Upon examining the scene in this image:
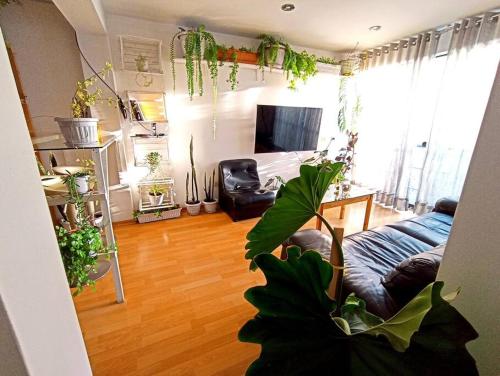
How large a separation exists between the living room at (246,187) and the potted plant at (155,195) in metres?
0.02

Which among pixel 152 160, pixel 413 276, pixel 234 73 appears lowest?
pixel 413 276

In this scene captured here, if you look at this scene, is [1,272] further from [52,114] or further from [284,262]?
[52,114]

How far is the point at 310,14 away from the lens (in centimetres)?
245

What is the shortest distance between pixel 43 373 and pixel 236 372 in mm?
1078

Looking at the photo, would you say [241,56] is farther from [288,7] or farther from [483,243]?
[483,243]

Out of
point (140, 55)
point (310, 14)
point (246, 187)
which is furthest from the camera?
point (246, 187)

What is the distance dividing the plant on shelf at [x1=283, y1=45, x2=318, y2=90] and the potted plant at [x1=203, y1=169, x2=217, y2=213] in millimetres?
1891

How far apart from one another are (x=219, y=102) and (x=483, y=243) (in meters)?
3.24

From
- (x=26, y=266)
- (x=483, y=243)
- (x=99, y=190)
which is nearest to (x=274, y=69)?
(x=99, y=190)

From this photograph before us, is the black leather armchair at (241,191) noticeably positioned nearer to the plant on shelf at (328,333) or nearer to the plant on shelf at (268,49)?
the plant on shelf at (268,49)

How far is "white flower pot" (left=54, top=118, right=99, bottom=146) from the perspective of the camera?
1251 mm

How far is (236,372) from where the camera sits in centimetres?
130

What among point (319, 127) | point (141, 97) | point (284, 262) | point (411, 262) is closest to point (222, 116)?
point (141, 97)

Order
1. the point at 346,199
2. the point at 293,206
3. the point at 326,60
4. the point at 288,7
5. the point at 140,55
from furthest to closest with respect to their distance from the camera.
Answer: the point at 326,60, the point at 140,55, the point at 346,199, the point at 288,7, the point at 293,206
